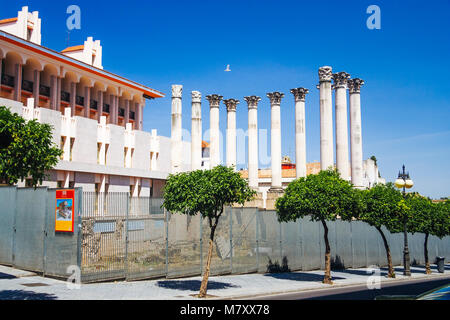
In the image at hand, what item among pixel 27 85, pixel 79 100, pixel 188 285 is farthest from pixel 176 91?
pixel 188 285

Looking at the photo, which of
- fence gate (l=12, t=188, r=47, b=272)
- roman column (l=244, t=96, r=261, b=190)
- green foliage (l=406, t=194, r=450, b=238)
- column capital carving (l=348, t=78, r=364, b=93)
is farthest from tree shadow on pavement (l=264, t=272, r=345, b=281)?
roman column (l=244, t=96, r=261, b=190)

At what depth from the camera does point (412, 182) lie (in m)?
31.0

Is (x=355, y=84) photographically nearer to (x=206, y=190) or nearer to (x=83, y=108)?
(x=83, y=108)

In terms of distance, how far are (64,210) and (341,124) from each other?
2929 centimetres

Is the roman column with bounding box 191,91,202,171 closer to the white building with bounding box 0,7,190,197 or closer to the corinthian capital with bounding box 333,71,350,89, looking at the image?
the white building with bounding box 0,7,190,197

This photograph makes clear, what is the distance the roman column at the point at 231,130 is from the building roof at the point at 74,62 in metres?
9.29

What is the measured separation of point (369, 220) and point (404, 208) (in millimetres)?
2456

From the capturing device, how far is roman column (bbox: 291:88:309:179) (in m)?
46.4

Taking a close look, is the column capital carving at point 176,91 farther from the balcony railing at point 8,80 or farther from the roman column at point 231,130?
the balcony railing at point 8,80

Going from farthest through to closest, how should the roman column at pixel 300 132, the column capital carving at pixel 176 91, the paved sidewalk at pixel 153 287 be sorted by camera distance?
the column capital carving at pixel 176 91, the roman column at pixel 300 132, the paved sidewalk at pixel 153 287

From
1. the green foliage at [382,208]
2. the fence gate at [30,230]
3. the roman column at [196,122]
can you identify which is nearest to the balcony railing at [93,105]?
the roman column at [196,122]

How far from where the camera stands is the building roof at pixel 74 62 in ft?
121

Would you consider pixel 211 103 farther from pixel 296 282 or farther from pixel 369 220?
pixel 296 282
